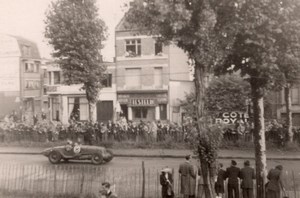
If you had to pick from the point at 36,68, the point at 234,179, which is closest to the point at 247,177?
the point at 234,179

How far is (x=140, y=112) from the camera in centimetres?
3891

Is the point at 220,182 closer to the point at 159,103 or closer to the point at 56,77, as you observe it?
the point at 159,103

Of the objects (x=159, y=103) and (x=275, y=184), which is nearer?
(x=275, y=184)

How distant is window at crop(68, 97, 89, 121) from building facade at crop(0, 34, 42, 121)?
5676 millimetres

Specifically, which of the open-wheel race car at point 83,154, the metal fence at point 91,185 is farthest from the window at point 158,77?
Result: the metal fence at point 91,185

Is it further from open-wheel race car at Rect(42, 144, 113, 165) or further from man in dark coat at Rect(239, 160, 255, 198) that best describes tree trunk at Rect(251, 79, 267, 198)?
open-wheel race car at Rect(42, 144, 113, 165)

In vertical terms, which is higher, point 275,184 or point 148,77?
point 148,77

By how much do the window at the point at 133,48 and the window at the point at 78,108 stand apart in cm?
707

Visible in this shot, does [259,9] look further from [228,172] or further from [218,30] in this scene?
[228,172]

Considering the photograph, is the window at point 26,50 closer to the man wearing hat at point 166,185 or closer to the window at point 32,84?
the window at point 32,84

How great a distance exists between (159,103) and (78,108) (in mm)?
9176

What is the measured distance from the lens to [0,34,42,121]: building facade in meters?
46.3

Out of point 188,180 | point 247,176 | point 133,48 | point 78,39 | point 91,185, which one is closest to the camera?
point 247,176

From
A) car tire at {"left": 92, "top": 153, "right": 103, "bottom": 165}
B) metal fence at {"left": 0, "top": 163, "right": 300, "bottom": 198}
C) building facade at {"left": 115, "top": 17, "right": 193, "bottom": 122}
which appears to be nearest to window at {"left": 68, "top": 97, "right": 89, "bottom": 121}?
building facade at {"left": 115, "top": 17, "right": 193, "bottom": 122}
